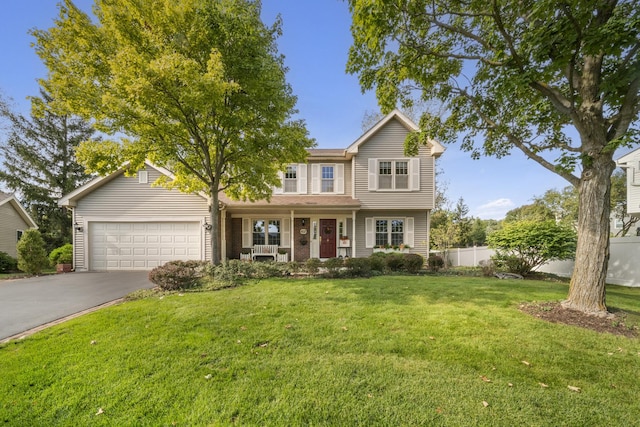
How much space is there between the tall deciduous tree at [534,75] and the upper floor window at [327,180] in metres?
6.78

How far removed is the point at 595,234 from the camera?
477cm

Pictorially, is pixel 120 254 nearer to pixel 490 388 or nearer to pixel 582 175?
pixel 490 388

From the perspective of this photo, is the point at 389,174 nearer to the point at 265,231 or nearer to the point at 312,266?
the point at 312,266

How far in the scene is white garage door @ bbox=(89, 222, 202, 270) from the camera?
464 inches

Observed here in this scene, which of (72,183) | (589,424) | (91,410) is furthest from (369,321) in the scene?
(72,183)

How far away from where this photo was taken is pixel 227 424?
2.26 meters

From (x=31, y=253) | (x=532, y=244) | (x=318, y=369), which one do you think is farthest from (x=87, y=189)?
(x=532, y=244)

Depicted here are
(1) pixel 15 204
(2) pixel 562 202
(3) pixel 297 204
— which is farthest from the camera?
(2) pixel 562 202

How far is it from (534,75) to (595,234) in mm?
3121

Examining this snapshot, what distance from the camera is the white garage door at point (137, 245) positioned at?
11781 millimetres

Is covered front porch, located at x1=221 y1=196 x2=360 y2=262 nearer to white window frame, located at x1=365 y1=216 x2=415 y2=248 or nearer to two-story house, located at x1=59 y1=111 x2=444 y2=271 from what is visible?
two-story house, located at x1=59 y1=111 x2=444 y2=271

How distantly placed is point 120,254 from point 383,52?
1337 centimetres

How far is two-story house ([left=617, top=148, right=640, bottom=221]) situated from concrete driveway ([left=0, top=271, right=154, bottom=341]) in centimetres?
2012

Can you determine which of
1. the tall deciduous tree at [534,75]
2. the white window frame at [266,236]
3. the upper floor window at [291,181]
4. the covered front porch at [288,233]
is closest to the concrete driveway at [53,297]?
the covered front porch at [288,233]
